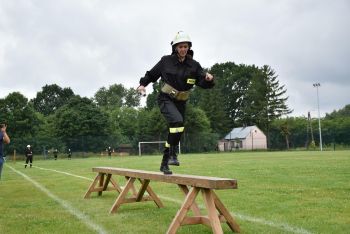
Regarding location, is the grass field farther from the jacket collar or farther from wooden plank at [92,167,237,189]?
the jacket collar

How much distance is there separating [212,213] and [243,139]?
8375 centimetres

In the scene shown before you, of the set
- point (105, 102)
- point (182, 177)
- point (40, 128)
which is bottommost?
point (182, 177)

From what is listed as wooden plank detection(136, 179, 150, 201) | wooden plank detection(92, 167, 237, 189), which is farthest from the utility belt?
wooden plank detection(136, 179, 150, 201)

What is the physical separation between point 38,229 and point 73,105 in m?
78.4

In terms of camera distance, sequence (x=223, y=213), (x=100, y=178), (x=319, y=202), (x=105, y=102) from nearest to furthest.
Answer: (x=223, y=213) → (x=319, y=202) → (x=100, y=178) → (x=105, y=102)

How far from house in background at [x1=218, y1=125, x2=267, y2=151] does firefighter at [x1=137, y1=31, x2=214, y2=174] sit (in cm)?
7364

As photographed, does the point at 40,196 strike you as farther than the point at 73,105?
No

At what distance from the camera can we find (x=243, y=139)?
88500mm

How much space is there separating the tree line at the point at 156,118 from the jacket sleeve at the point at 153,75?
58.0 metres

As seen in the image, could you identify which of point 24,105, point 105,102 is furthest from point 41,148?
point 105,102

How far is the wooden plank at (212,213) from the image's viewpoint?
18.5 ft

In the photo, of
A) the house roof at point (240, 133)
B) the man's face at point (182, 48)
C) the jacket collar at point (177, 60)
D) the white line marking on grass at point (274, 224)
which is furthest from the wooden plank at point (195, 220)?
the house roof at point (240, 133)

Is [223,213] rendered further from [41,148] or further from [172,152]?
[41,148]

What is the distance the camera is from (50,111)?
368 feet
